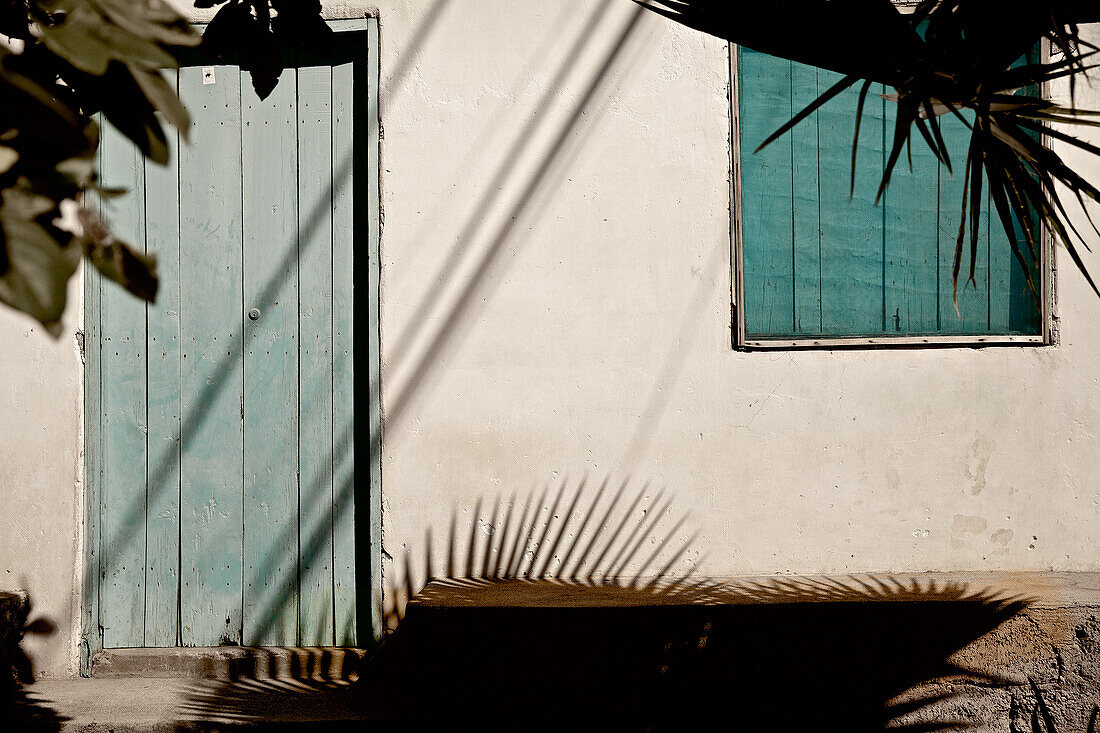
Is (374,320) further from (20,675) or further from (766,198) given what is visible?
(20,675)

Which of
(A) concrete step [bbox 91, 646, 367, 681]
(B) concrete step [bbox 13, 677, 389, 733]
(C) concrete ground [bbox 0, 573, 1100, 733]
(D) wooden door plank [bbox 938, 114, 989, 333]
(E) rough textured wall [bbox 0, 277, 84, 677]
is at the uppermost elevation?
(D) wooden door plank [bbox 938, 114, 989, 333]

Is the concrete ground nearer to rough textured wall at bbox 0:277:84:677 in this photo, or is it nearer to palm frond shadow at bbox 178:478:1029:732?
palm frond shadow at bbox 178:478:1029:732

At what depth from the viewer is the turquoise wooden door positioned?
3193 mm

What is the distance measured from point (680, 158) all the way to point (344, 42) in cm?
146

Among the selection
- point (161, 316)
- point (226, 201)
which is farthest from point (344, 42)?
point (161, 316)

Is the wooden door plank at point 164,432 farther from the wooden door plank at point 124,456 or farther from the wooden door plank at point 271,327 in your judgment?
the wooden door plank at point 271,327

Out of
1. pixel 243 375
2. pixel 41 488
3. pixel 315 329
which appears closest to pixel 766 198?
pixel 315 329

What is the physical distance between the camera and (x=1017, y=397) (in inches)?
122

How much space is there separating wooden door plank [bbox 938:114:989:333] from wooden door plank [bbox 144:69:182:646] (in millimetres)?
3135

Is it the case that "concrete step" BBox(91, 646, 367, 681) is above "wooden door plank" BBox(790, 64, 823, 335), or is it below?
below

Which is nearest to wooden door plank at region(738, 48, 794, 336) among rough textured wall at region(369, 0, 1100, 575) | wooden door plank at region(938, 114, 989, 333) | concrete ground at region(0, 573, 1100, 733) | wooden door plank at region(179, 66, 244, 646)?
rough textured wall at region(369, 0, 1100, 575)

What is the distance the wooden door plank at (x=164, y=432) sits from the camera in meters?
3.20

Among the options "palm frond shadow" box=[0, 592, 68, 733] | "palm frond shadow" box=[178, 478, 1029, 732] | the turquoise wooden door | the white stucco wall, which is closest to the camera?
"palm frond shadow" box=[178, 478, 1029, 732]

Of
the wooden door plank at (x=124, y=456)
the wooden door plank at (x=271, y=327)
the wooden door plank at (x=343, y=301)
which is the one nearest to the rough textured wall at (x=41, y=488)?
the wooden door plank at (x=124, y=456)
